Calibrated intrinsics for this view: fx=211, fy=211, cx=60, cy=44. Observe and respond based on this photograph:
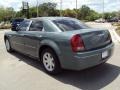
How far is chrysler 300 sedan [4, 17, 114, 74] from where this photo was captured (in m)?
4.88

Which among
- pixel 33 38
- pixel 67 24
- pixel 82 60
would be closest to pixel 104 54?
pixel 82 60

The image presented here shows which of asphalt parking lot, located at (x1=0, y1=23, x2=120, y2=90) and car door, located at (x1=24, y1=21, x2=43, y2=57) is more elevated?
car door, located at (x1=24, y1=21, x2=43, y2=57)

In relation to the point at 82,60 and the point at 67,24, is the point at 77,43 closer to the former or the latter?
the point at 82,60

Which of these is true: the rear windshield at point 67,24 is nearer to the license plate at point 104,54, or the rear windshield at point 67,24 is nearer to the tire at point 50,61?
the tire at point 50,61

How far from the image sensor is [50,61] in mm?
5641

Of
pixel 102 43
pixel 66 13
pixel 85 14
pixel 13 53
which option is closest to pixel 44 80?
pixel 102 43

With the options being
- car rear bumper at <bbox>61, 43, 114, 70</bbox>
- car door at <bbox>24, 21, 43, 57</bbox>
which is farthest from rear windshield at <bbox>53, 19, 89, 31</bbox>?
car rear bumper at <bbox>61, 43, 114, 70</bbox>

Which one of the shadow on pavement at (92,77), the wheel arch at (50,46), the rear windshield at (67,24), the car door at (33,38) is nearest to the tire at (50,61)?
the wheel arch at (50,46)

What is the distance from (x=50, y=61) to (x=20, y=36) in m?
2.00

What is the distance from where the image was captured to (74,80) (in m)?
5.24

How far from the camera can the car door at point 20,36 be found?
23.0ft

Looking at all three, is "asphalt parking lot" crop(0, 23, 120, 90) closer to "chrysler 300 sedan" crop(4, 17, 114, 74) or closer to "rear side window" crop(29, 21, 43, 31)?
"chrysler 300 sedan" crop(4, 17, 114, 74)

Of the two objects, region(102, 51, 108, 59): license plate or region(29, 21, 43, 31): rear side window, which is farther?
region(29, 21, 43, 31): rear side window

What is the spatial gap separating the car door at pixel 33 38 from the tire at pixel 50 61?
0.41 meters
